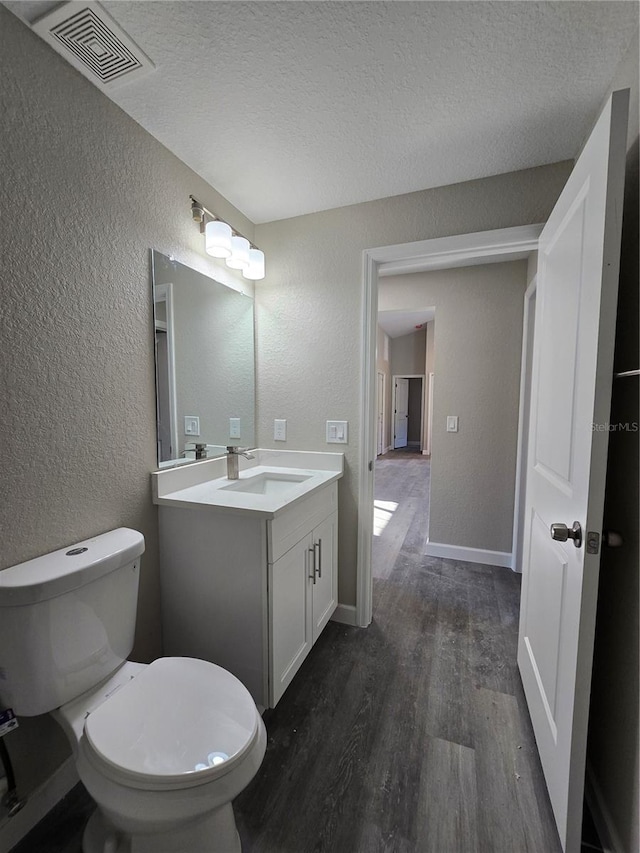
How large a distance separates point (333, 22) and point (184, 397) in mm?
1353

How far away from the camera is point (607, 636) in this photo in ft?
3.49

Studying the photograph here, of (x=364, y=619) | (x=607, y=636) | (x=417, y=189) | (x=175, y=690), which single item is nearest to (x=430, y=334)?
(x=417, y=189)

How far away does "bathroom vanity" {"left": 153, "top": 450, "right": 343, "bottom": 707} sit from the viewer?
1319mm

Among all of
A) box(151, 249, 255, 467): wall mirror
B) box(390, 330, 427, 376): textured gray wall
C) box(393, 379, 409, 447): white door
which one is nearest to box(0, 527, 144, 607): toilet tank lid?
box(151, 249, 255, 467): wall mirror

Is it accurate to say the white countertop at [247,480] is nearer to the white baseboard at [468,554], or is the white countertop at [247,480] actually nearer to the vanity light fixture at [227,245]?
the vanity light fixture at [227,245]

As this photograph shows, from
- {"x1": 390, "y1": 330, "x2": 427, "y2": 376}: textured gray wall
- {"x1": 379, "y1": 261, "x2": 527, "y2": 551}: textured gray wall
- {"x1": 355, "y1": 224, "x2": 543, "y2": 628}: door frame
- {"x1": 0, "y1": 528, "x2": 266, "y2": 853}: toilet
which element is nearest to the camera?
{"x1": 0, "y1": 528, "x2": 266, "y2": 853}: toilet

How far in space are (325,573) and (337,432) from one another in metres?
0.73

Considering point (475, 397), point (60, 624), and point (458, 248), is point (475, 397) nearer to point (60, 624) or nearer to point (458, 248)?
point (458, 248)

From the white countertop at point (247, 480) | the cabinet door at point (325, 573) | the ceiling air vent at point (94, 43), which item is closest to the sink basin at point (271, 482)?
the white countertop at point (247, 480)

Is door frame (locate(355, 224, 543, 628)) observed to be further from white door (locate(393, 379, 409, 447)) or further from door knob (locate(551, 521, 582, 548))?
white door (locate(393, 379, 409, 447))

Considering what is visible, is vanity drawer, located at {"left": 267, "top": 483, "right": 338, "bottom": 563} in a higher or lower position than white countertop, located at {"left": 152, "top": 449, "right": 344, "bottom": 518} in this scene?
lower

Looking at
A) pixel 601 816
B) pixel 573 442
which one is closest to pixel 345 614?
pixel 601 816

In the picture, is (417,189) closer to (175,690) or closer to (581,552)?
(581,552)

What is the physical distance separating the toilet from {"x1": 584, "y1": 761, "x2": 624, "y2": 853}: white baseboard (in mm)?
963
